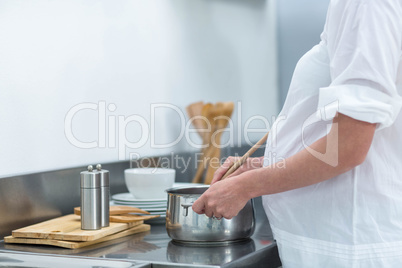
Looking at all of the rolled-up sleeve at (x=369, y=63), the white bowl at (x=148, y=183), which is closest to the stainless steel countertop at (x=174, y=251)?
the white bowl at (x=148, y=183)

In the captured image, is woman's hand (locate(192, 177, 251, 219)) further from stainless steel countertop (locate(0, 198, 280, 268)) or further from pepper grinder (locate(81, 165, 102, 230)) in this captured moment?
pepper grinder (locate(81, 165, 102, 230))

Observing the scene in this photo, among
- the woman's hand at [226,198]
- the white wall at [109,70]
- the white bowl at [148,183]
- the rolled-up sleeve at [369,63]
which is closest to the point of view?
the rolled-up sleeve at [369,63]

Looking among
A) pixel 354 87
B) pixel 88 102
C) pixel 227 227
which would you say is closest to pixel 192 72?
pixel 88 102

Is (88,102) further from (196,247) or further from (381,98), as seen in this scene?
(381,98)

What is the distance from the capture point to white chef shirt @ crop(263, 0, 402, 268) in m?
0.87

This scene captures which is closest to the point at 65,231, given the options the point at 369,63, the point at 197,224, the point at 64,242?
the point at 64,242

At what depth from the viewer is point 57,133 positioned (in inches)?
58.7

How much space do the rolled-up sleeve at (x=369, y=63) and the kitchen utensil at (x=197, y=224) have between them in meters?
0.37

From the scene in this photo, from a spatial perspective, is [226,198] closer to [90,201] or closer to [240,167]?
[240,167]

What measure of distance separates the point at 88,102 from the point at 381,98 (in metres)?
0.91

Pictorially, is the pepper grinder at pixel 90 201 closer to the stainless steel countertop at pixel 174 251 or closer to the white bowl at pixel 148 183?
the stainless steel countertop at pixel 174 251

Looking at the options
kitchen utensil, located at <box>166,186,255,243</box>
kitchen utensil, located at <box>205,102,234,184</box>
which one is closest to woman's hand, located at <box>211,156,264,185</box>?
kitchen utensil, located at <box>166,186,255,243</box>

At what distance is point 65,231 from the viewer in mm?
1244

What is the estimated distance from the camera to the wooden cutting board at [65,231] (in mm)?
1206
